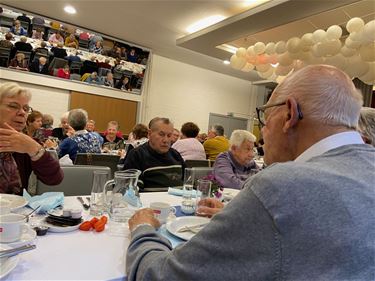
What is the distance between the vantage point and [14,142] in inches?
58.7

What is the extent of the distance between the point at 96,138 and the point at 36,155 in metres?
2.00

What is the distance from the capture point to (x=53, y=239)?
1.07m

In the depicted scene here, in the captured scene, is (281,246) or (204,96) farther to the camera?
(204,96)

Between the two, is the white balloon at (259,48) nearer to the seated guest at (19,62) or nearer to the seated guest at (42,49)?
the seated guest at (42,49)

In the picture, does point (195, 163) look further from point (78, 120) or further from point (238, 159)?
point (78, 120)

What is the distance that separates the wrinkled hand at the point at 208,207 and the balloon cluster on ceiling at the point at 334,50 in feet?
7.70

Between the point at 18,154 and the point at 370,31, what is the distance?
3.88 m

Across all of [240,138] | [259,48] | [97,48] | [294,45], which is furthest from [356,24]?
[97,48]

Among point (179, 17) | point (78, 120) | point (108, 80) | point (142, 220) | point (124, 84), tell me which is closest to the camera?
point (142, 220)

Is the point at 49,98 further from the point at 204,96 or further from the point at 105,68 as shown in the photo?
the point at 204,96

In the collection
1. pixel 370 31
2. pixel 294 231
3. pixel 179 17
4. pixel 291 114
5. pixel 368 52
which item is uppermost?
pixel 179 17

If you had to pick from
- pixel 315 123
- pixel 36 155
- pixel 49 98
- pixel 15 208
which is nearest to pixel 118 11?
pixel 49 98

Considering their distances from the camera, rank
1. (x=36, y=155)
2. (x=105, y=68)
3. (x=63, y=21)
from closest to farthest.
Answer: (x=36, y=155)
(x=63, y=21)
(x=105, y=68)

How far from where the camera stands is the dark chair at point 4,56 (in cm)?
546
